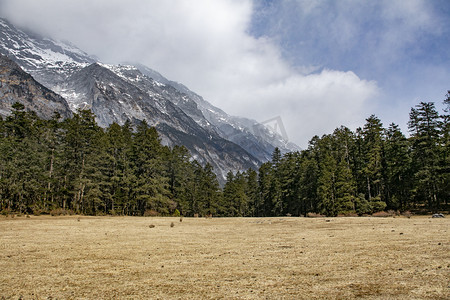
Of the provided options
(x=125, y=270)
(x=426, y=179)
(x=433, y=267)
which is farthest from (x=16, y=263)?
(x=426, y=179)

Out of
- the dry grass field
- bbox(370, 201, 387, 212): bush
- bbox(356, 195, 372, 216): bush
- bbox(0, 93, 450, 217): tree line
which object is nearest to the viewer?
the dry grass field

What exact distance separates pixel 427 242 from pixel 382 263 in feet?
15.9

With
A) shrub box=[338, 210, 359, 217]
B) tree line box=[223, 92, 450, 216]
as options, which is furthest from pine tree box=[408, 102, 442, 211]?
shrub box=[338, 210, 359, 217]

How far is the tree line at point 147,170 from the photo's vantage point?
147 feet

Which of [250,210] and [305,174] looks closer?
[305,174]

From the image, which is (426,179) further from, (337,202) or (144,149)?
(144,149)

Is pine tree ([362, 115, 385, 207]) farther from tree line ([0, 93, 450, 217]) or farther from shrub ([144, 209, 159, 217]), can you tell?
shrub ([144, 209, 159, 217])

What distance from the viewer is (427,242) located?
12633 mm

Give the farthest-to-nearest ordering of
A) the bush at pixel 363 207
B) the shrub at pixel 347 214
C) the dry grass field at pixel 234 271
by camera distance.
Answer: the shrub at pixel 347 214 < the bush at pixel 363 207 < the dry grass field at pixel 234 271

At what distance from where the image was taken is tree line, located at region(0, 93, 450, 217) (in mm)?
44781

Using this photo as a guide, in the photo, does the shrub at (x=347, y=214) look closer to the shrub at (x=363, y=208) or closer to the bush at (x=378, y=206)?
the shrub at (x=363, y=208)

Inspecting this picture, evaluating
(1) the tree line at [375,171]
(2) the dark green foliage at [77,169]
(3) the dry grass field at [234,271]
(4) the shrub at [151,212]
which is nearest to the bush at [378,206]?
(1) the tree line at [375,171]

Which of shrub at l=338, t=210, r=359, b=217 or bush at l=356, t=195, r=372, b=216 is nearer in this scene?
bush at l=356, t=195, r=372, b=216

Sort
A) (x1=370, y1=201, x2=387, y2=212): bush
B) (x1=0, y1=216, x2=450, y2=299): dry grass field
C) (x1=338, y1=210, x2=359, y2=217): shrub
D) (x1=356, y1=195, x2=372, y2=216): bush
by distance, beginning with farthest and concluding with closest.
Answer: (x1=338, y1=210, x2=359, y2=217): shrub → (x1=370, y1=201, x2=387, y2=212): bush → (x1=356, y1=195, x2=372, y2=216): bush → (x1=0, y1=216, x2=450, y2=299): dry grass field
